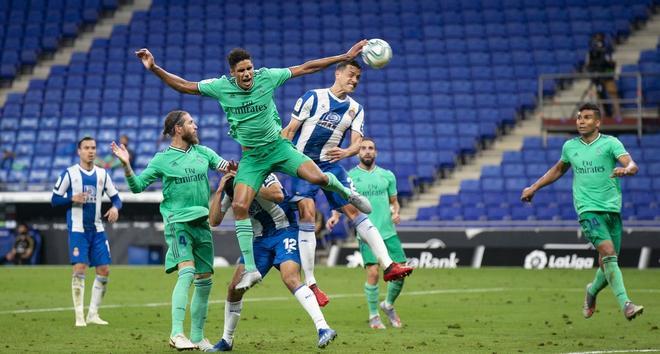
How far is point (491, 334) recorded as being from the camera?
13.3m

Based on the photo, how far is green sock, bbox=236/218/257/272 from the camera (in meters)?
11.2

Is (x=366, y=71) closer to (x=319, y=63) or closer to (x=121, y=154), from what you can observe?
(x=319, y=63)

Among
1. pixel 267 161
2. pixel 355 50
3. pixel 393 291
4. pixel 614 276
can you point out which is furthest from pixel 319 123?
pixel 614 276

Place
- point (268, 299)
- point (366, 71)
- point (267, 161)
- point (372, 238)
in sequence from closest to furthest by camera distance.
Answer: point (267, 161) < point (372, 238) < point (268, 299) < point (366, 71)

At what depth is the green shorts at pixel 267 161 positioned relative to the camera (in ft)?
37.1

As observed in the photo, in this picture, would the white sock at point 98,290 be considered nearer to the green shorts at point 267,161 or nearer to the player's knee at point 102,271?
the player's knee at point 102,271

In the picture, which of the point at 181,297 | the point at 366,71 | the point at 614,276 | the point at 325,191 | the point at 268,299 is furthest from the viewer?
the point at 366,71

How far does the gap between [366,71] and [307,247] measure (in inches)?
1007

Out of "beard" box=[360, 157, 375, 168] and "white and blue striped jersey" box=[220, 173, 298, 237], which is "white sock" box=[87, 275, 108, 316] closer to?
"beard" box=[360, 157, 375, 168]

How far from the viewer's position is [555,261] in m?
27.2


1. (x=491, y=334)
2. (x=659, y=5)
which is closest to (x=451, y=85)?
(x=659, y=5)

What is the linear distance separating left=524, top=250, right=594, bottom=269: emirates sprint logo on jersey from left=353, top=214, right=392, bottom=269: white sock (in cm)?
1529

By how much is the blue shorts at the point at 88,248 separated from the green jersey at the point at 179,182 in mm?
3930

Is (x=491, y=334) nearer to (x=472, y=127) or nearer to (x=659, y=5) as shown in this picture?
(x=472, y=127)
